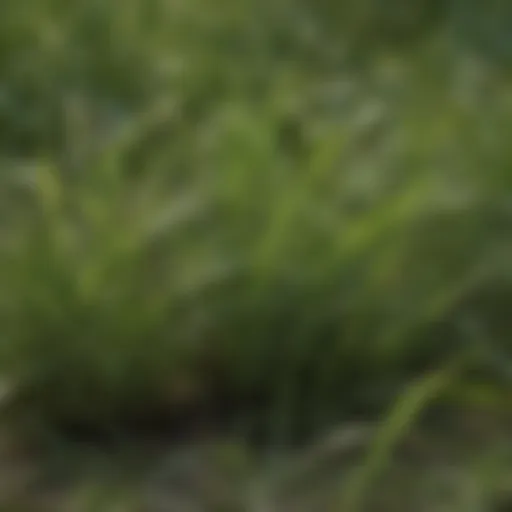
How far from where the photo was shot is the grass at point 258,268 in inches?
35.9

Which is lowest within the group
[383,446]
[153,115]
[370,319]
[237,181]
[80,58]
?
[383,446]

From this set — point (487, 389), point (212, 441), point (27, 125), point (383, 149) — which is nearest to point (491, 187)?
point (383, 149)

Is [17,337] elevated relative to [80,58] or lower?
lower

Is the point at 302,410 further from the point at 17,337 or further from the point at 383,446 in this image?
the point at 17,337

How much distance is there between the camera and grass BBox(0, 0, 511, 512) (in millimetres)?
912

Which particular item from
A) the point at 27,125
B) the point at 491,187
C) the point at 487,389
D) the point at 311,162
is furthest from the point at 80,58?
the point at 487,389

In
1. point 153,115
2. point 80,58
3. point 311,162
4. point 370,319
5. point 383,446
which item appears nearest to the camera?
point 383,446

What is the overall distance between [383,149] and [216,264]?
9.0 inches

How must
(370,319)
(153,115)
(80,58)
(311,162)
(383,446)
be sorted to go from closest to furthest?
(383,446)
(370,319)
(311,162)
(153,115)
(80,58)

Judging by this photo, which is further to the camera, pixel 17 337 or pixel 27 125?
pixel 27 125

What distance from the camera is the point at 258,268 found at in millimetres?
933

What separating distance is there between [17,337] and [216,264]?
16 cm

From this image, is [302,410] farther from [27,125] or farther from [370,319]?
[27,125]

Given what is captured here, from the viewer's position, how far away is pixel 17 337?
92 cm
